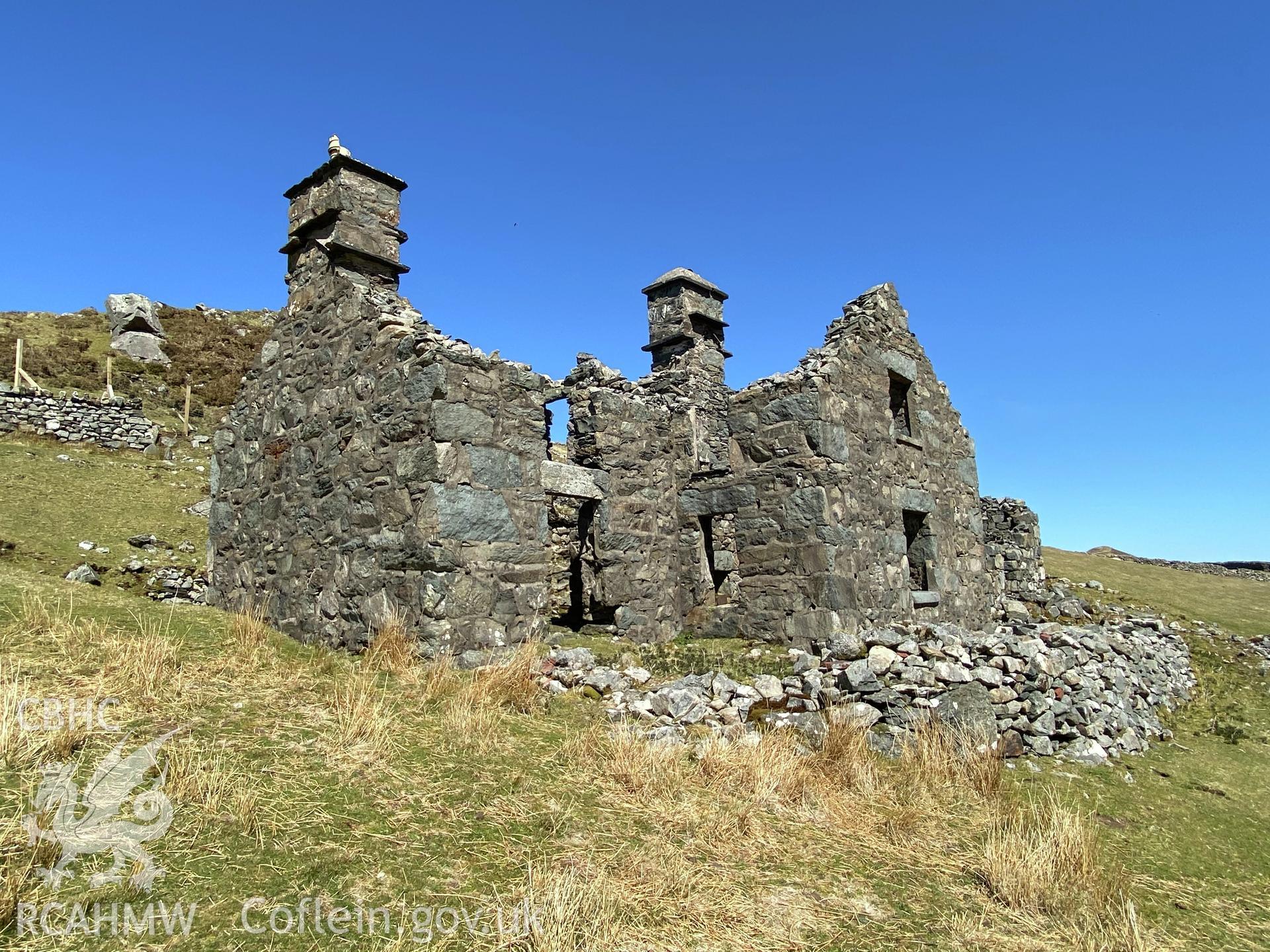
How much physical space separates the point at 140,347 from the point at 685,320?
25438mm

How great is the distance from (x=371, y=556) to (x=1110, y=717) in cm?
818

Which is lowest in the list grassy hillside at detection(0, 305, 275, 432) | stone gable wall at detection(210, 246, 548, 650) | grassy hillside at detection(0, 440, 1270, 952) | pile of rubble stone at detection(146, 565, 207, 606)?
grassy hillside at detection(0, 440, 1270, 952)

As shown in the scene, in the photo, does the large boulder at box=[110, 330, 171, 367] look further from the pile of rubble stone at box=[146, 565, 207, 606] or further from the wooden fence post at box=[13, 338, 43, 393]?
the pile of rubble stone at box=[146, 565, 207, 606]

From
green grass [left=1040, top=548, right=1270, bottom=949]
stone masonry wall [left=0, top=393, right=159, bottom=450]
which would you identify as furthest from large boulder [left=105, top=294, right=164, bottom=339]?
green grass [left=1040, top=548, right=1270, bottom=949]

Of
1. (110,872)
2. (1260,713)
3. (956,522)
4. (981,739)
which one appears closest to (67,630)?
(110,872)

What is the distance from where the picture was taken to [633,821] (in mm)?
4672

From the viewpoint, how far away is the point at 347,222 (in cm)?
934

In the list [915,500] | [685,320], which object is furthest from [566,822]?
[685,320]

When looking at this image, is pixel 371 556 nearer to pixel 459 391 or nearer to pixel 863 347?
pixel 459 391

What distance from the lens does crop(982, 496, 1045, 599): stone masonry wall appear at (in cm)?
1834

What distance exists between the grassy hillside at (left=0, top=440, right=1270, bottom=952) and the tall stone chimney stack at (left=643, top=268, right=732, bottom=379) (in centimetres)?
1038

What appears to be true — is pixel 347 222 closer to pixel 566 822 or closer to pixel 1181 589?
pixel 566 822

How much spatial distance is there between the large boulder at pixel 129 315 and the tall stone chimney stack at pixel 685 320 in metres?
25.2
